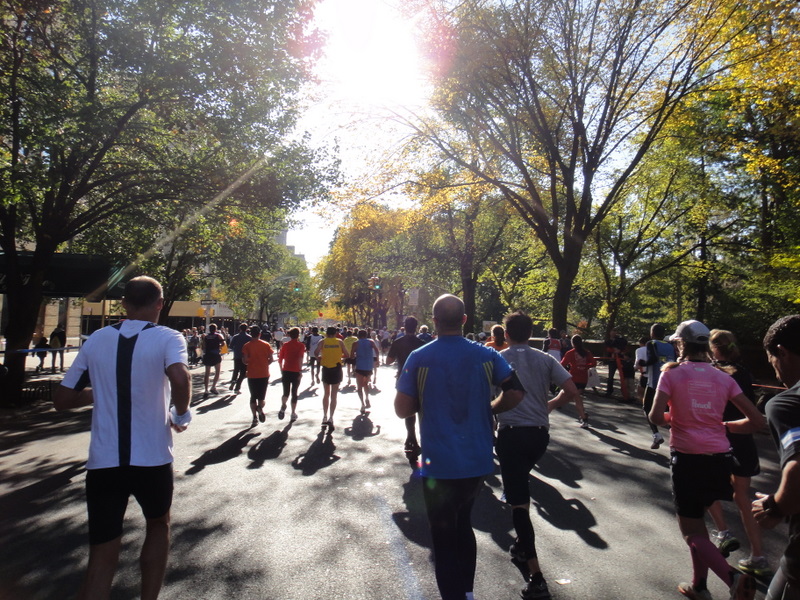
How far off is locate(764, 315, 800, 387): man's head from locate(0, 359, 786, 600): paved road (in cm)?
214

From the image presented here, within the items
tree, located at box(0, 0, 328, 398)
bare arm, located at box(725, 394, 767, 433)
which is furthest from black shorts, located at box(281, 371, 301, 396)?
bare arm, located at box(725, 394, 767, 433)

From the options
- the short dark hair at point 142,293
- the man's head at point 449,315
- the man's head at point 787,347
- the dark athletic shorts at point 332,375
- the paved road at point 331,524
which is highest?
the short dark hair at point 142,293

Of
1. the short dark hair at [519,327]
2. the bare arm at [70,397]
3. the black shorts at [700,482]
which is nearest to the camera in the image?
the bare arm at [70,397]

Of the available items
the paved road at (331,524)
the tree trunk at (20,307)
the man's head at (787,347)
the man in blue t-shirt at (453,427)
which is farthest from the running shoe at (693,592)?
the tree trunk at (20,307)

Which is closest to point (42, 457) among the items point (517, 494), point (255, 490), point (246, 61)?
point (255, 490)

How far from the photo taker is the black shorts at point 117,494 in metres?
2.89

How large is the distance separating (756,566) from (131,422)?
431cm

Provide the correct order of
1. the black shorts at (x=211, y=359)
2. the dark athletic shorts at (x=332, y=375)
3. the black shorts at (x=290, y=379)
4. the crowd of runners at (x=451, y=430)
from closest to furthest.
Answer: the crowd of runners at (x=451, y=430), the dark athletic shorts at (x=332, y=375), the black shorts at (x=290, y=379), the black shorts at (x=211, y=359)

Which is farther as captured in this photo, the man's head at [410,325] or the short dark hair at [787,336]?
the man's head at [410,325]

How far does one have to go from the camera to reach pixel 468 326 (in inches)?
1337

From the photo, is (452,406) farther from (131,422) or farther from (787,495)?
(131,422)

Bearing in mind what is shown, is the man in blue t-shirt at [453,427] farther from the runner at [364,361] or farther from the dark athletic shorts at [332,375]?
the runner at [364,361]

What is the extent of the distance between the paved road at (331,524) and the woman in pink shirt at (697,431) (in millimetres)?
596

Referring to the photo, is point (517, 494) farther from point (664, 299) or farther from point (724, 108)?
point (664, 299)
